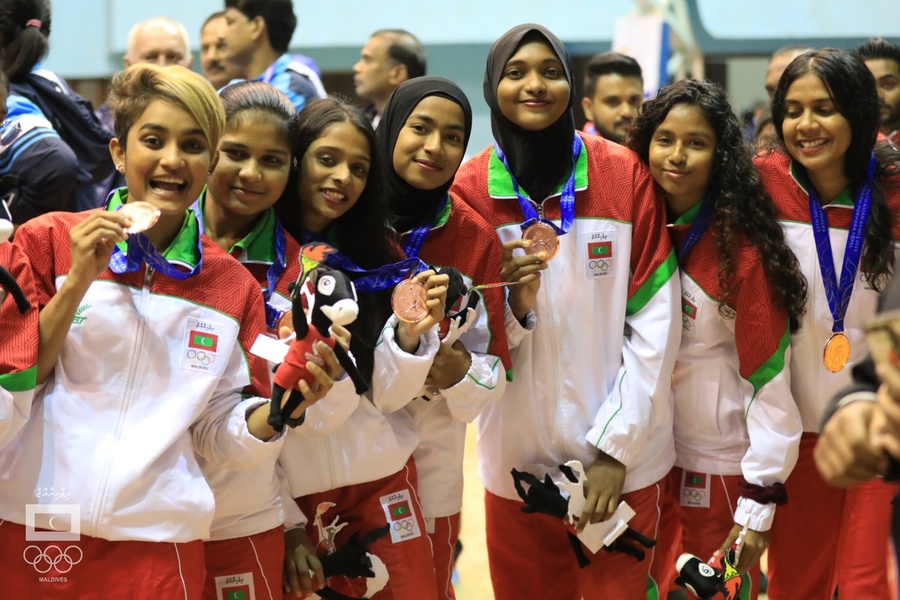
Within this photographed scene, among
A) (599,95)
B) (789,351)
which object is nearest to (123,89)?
(789,351)

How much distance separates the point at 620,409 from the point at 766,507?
1.65 ft

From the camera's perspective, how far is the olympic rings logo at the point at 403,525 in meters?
2.75

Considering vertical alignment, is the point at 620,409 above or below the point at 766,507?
above

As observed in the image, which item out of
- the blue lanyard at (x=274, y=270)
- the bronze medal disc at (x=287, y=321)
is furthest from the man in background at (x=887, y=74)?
the bronze medal disc at (x=287, y=321)

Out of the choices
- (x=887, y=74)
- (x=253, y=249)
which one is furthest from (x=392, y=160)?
(x=887, y=74)

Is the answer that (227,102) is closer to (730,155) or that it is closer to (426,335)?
(426,335)

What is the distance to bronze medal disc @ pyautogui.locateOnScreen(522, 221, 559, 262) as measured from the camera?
9.32 feet

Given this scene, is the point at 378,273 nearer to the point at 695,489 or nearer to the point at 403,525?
the point at 403,525

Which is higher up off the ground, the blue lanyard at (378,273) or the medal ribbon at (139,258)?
the medal ribbon at (139,258)

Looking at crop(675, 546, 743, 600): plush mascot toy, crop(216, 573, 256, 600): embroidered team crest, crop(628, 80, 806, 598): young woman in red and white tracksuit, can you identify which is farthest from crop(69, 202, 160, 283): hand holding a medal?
crop(675, 546, 743, 600): plush mascot toy

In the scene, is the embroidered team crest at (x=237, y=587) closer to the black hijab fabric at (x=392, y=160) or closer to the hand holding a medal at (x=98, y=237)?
the hand holding a medal at (x=98, y=237)

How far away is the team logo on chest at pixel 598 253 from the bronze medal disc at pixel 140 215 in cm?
126

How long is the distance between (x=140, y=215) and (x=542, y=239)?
114 centimetres

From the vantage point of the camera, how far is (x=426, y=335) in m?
2.61
